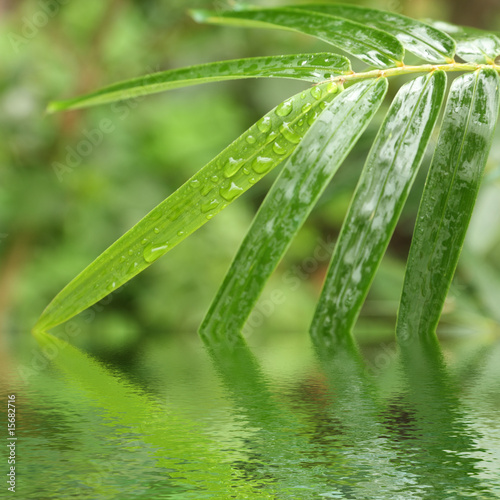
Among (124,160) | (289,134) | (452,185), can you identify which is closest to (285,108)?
(289,134)

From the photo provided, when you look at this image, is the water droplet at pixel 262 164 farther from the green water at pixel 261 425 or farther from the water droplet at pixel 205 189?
the green water at pixel 261 425

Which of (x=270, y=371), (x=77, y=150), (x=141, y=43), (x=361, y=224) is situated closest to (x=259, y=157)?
(x=361, y=224)

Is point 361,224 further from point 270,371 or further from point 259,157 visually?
point 270,371

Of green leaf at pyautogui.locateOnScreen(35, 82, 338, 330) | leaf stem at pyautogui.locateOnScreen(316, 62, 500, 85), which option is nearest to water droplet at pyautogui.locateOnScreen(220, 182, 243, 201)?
green leaf at pyautogui.locateOnScreen(35, 82, 338, 330)

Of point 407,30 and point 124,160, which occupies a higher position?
point 124,160

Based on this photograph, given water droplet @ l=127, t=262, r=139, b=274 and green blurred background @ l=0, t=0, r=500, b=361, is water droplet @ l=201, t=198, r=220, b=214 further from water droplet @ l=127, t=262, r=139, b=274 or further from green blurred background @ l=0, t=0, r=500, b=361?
green blurred background @ l=0, t=0, r=500, b=361

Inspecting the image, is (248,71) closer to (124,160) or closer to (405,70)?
(405,70)

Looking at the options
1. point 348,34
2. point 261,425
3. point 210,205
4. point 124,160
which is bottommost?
point 261,425
